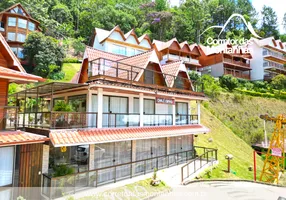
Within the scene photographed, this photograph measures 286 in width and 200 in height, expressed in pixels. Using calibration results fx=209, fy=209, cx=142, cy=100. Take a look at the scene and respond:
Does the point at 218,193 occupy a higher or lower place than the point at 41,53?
lower

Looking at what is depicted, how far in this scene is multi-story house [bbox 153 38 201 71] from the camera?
40594 mm

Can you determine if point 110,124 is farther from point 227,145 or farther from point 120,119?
point 227,145

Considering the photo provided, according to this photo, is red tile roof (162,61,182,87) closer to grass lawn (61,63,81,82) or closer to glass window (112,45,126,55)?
glass window (112,45,126,55)

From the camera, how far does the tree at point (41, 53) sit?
30256 millimetres

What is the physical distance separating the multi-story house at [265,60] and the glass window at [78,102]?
4537 cm

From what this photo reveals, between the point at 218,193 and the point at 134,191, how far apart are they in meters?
4.64

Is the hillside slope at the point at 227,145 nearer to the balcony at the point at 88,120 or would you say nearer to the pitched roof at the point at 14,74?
the balcony at the point at 88,120

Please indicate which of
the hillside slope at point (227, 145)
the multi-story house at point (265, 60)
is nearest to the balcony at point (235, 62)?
the multi-story house at point (265, 60)

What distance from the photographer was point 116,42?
1183 inches

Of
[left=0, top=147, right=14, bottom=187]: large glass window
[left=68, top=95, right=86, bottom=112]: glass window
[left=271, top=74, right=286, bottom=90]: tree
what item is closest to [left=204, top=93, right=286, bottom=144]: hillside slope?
[left=271, top=74, right=286, bottom=90]: tree

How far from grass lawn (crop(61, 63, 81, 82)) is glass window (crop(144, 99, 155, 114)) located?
60.6 ft

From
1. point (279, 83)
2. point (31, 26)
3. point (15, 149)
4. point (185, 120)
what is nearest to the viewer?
point (15, 149)

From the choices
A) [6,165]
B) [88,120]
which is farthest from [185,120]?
[6,165]

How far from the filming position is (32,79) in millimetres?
8953
